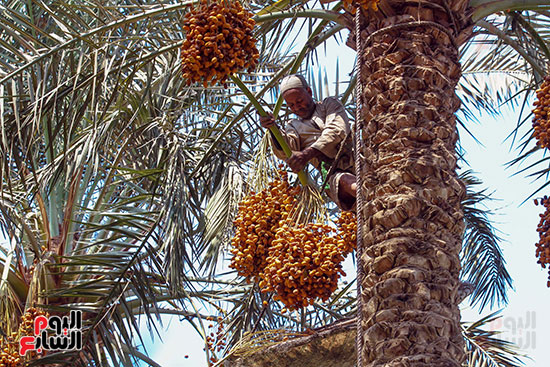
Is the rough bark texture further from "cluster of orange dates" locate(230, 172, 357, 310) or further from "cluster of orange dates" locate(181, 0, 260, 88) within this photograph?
"cluster of orange dates" locate(181, 0, 260, 88)

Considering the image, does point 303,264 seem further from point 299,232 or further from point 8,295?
point 8,295

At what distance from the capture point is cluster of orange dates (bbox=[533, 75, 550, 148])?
11.5 ft

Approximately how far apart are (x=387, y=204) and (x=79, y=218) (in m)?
4.23

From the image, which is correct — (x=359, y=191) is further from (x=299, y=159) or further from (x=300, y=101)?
(x=300, y=101)

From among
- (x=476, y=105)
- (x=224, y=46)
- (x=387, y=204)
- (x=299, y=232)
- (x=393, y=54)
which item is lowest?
(x=387, y=204)

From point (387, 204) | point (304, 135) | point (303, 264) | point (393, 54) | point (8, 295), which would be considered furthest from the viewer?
point (8, 295)

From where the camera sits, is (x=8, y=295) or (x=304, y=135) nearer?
(x=304, y=135)

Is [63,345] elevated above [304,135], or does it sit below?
below

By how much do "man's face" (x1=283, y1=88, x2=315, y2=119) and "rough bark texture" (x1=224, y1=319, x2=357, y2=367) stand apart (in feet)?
4.21

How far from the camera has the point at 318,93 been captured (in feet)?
19.4

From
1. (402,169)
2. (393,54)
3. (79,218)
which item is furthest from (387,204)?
(79,218)

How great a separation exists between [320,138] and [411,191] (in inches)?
53.0

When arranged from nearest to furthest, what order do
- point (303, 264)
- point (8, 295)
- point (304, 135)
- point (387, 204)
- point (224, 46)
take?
point (387, 204), point (224, 46), point (303, 264), point (304, 135), point (8, 295)

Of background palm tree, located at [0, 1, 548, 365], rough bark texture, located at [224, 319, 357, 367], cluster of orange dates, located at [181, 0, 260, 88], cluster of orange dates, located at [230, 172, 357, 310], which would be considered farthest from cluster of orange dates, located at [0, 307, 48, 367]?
cluster of orange dates, located at [181, 0, 260, 88]
